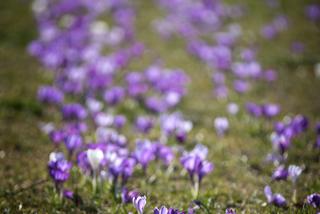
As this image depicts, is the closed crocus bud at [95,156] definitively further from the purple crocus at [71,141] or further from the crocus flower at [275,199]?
the crocus flower at [275,199]

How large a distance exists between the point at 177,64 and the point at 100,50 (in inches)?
83.4

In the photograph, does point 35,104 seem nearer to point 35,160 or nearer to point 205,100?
point 35,160

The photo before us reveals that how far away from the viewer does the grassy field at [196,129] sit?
495cm

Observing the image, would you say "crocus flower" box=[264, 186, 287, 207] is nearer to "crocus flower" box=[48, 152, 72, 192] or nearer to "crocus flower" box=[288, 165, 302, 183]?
"crocus flower" box=[288, 165, 302, 183]

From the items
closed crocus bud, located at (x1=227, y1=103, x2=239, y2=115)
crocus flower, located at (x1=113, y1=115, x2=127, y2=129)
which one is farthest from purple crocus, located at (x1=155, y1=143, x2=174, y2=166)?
closed crocus bud, located at (x1=227, y1=103, x2=239, y2=115)

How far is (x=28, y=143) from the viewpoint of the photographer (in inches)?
253

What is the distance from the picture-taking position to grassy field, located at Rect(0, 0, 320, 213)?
4.95 meters

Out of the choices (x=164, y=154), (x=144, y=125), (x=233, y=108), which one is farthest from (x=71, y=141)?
(x=233, y=108)

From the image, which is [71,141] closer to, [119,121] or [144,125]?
[119,121]

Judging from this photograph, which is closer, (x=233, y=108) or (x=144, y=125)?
(x=144, y=125)

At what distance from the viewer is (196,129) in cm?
753

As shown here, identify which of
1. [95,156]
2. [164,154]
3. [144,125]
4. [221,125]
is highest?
[95,156]

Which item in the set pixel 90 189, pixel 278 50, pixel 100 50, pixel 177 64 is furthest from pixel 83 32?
pixel 90 189

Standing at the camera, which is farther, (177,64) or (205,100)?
(177,64)
